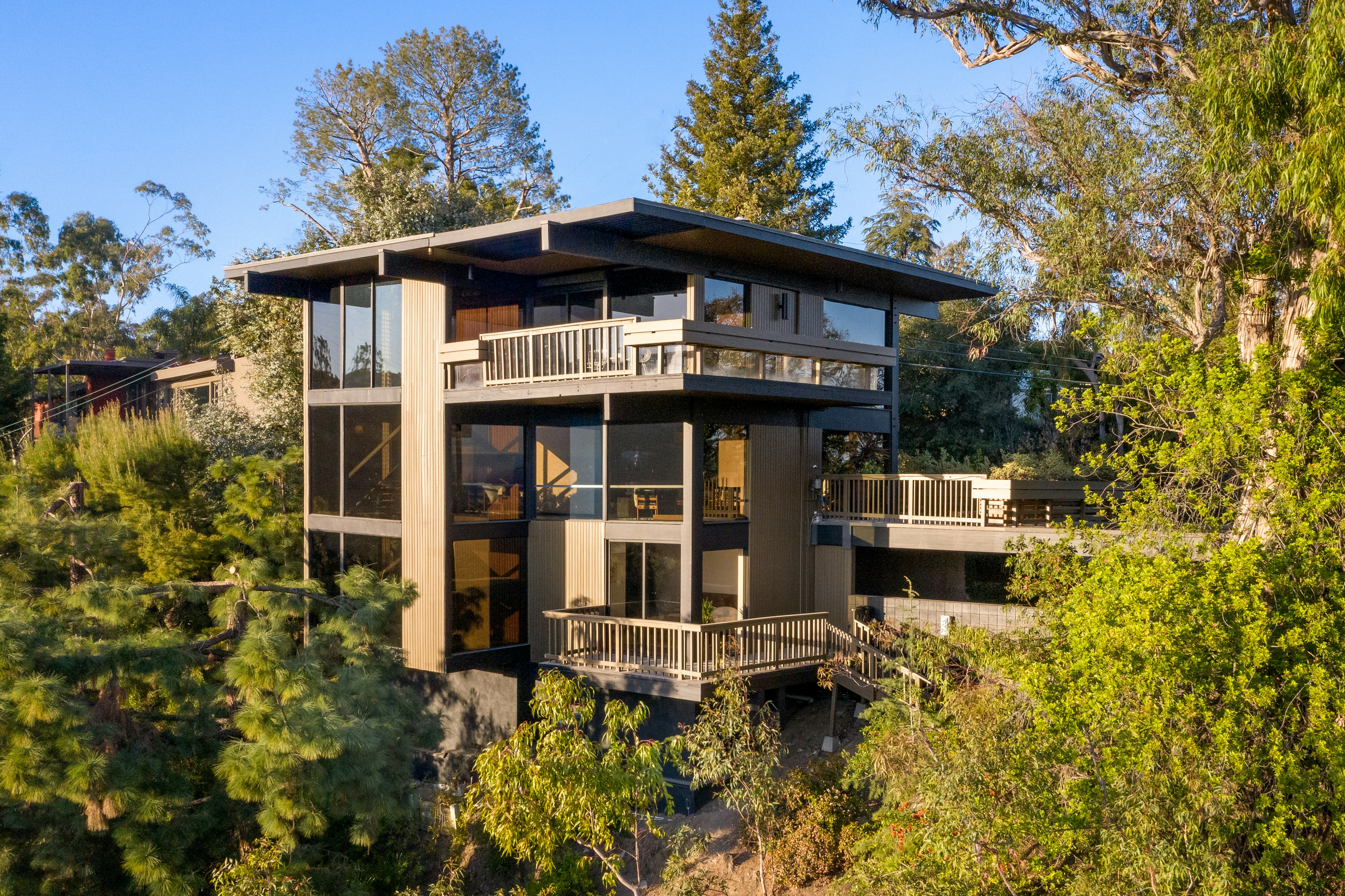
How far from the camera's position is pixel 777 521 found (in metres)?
17.7

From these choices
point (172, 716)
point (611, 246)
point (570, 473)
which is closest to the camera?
point (172, 716)

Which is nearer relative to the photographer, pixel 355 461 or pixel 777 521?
pixel 777 521

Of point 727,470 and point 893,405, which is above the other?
point 893,405

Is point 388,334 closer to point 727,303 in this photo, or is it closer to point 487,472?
point 487,472

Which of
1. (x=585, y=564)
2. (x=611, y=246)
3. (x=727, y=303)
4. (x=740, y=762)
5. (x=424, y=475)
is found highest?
(x=611, y=246)

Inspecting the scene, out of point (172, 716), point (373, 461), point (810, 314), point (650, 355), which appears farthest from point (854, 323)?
point (172, 716)

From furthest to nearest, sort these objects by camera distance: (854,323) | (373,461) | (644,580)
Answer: (854,323) → (373,461) → (644,580)

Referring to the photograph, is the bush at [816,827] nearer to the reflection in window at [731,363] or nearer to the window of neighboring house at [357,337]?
the reflection in window at [731,363]

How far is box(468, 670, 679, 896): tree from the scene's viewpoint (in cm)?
1019

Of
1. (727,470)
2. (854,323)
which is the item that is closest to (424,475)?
(727,470)

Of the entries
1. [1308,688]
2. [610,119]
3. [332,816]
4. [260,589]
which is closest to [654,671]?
[332,816]

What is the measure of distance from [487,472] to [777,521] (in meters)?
5.18

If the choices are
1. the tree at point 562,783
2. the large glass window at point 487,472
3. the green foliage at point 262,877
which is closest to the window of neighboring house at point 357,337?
the large glass window at point 487,472

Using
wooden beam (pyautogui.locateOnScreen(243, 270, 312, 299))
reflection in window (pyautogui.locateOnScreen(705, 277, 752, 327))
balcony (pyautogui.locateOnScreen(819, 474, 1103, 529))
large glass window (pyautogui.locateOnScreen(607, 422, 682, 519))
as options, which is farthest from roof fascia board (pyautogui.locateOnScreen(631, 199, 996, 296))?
wooden beam (pyautogui.locateOnScreen(243, 270, 312, 299))
